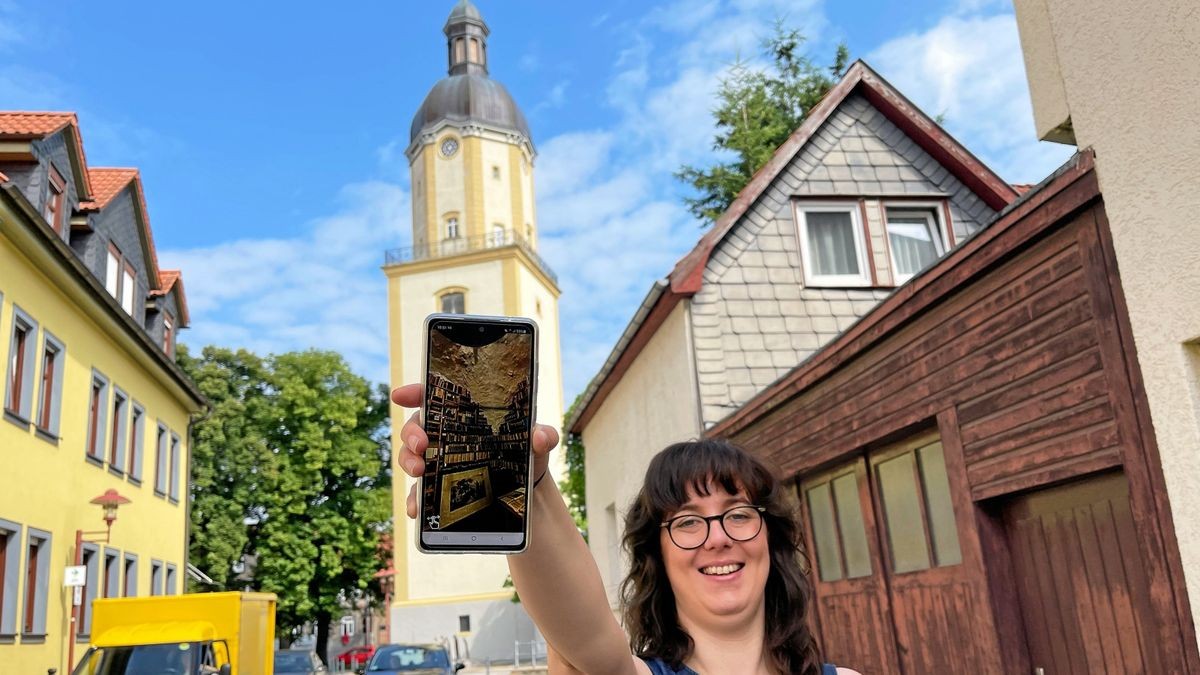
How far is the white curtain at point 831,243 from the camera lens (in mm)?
14883

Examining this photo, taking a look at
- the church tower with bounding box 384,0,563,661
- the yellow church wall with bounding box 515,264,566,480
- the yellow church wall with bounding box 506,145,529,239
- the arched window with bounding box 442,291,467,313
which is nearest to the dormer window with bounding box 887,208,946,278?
the church tower with bounding box 384,0,563,661

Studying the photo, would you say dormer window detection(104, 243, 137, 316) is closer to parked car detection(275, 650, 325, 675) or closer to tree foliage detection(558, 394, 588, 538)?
parked car detection(275, 650, 325, 675)

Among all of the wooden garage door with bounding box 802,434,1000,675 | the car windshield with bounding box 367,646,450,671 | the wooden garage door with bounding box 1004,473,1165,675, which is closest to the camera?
the wooden garage door with bounding box 1004,473,1165,675

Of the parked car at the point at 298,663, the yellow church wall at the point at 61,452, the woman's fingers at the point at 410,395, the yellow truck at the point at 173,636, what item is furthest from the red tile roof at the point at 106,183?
the woman's fingers at the point at 410,395

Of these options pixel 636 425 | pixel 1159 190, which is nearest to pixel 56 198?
pixel 636 425

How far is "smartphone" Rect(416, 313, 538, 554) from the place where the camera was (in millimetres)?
1649

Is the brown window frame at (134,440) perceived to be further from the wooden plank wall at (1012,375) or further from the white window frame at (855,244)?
the wooden plank wall at (1012,375)

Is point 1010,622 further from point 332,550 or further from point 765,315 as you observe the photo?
point 332,550

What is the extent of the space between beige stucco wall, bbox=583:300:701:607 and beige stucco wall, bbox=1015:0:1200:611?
605cm

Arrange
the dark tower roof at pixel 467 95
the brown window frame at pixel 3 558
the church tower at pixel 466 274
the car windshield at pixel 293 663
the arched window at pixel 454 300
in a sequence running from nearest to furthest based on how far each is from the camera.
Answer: the brown window frame at pixel 3 558 < the car windshield at pixel 293 663 < the church tower at pixel 466 274 < the arched window at pixel 454 300 < the dark tower roof at pixel 467 95

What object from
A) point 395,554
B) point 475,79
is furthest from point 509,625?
point 475,79

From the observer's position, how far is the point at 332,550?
42750 millimetres

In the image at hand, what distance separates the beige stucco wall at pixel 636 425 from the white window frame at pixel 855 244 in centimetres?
192

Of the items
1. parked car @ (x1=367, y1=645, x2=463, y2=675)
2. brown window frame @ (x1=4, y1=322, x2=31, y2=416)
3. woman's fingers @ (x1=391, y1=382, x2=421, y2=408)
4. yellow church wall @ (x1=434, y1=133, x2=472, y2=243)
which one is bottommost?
parked car @ (x1=367, y1=645, x2=463, y2=675)
